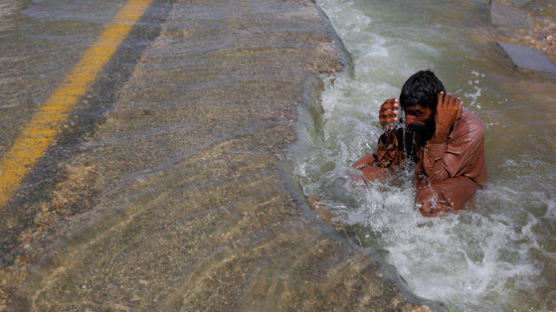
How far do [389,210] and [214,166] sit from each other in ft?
3.82

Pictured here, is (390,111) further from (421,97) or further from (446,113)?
(446,113)

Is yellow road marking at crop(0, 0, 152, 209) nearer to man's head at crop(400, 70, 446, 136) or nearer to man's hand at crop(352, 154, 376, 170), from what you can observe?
man's hand at crop(352, 154, 376, 170)

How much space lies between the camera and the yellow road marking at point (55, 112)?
8.39 feet

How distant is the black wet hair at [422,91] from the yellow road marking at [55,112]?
2316 mm

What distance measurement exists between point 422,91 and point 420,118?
0.18m

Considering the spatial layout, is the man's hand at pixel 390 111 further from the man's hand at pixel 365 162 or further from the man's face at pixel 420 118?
the man's hand at pixel 365 162

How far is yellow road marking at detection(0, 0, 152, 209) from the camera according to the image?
8.39ft

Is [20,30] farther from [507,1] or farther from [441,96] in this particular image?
[507,1]

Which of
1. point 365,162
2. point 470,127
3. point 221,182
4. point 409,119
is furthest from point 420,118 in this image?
point 221,182

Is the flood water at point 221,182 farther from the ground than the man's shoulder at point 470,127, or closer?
closer

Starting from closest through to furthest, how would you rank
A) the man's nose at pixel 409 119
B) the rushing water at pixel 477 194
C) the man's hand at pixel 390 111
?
the rushing water at pixel 477 194 < the man's nose at pixel 409 119 < the man's hand at pixel 390 111

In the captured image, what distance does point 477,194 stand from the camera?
2.99 meters

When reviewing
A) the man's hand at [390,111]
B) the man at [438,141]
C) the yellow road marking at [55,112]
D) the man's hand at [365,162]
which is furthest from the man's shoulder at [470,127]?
the yellow road marking at [55,112]

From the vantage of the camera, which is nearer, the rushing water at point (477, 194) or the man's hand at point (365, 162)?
the rushing water at point (477, 194)
